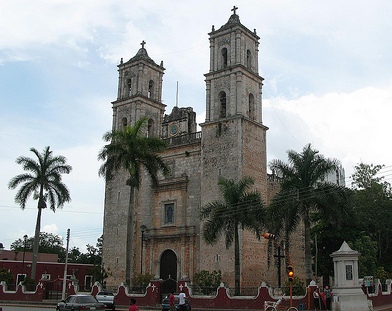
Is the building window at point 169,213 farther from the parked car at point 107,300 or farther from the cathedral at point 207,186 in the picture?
the parked car at point 107,300

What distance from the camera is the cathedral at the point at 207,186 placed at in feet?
116

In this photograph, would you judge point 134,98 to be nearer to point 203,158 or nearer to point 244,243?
point 203,158

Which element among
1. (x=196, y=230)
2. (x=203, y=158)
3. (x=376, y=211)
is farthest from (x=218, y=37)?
(x=376, y=211)

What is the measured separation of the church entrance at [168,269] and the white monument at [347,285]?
16.4 meters

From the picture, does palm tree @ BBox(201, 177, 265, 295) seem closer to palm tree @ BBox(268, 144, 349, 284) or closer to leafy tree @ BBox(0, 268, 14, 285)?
palm tree @ BBox(268, 144, 349, 284)

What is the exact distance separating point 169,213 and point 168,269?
14.2ft

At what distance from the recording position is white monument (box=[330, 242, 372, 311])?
74.3 ft

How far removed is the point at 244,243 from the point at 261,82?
13375mm

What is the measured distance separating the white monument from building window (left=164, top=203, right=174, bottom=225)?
698 inches

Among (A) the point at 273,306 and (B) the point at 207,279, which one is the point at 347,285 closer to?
(A) the point at 273,306

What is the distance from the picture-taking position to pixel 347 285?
23188 millimetres

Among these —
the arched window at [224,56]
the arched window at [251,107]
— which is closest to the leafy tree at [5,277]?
the arched window at [251,107]

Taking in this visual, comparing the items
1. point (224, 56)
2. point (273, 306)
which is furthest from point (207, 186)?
point (273, 306)

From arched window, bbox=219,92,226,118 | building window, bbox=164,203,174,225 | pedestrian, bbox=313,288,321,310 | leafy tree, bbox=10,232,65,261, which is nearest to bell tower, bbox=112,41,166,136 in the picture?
building window, bbox=164,203,174,225
